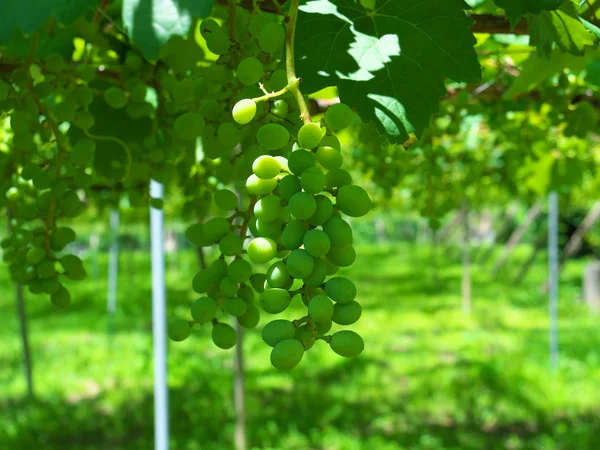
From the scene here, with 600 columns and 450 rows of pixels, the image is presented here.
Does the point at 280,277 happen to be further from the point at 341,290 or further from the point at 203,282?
the point at 203,282

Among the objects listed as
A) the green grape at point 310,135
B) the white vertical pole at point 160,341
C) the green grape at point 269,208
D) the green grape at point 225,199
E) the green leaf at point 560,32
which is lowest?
the white vertical pole at point 160,341

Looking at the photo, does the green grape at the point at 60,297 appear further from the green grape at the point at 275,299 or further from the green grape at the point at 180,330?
the green grape at the point at 275,299

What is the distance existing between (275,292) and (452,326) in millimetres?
8055

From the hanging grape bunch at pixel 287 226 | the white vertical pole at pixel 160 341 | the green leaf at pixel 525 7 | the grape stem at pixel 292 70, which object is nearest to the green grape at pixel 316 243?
the hanging grape bunch at pixel 287 226

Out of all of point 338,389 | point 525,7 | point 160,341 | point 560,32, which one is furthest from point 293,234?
point 338,389

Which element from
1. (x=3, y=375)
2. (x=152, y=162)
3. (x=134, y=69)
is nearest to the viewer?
(x=134, y=69)

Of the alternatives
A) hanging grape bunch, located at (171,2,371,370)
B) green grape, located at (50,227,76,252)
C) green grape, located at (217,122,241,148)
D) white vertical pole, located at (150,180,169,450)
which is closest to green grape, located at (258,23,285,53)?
hanging grape bunch, located at (171,2,371,370)

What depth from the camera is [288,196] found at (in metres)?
0.62

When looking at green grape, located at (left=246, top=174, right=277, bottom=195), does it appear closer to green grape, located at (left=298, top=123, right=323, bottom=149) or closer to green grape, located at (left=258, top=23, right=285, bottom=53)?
green grape, located at (left=298, top=123, right=323, bottom=149)

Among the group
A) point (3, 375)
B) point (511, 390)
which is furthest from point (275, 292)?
point (3, 375)

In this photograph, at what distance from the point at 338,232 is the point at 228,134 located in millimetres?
231

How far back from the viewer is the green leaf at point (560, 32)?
859mm

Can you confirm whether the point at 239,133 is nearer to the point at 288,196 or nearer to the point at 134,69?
the point at 288,196

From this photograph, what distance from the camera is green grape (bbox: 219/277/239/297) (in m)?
0.74
